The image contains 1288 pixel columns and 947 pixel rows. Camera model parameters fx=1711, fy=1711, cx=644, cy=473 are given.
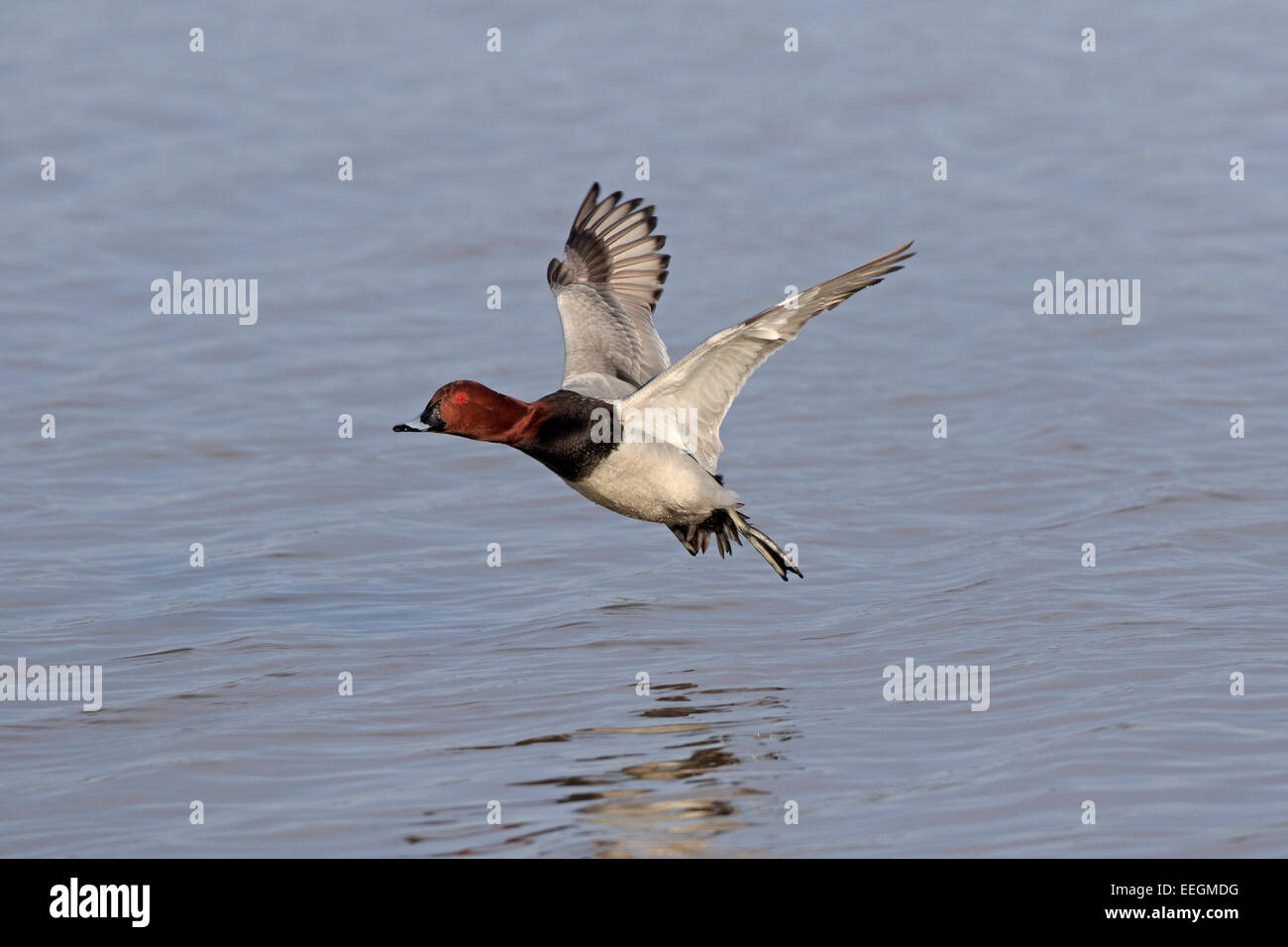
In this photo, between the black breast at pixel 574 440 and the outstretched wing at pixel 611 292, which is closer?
the black breast at pixel 574 440

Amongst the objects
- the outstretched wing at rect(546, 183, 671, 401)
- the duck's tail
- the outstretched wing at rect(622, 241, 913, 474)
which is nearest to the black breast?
the outstretched wing at rect(622, 241, 913, 474)

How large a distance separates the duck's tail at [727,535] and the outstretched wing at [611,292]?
0.89 metres

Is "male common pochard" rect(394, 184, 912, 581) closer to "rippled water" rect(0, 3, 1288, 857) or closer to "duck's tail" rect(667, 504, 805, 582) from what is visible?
"duck's tail" rect(667, 504, 805, 582)

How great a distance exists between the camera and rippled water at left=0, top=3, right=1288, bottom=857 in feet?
22.9

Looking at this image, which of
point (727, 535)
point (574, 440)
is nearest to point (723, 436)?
point (727, 535)

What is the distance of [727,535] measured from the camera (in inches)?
368

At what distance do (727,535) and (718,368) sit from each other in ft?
4.45

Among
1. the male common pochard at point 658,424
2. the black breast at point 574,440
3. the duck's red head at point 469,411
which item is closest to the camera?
the male common pochard at point 658,424

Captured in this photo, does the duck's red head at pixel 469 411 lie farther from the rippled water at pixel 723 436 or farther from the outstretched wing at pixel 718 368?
the rippled water at pixel 723 436

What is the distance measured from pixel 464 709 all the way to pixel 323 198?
36.1 feet

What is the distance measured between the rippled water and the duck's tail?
37cm

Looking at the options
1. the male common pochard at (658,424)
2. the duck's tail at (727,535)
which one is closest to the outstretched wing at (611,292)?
the male common pochard at (658,424)

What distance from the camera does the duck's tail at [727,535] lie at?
9.10 m
